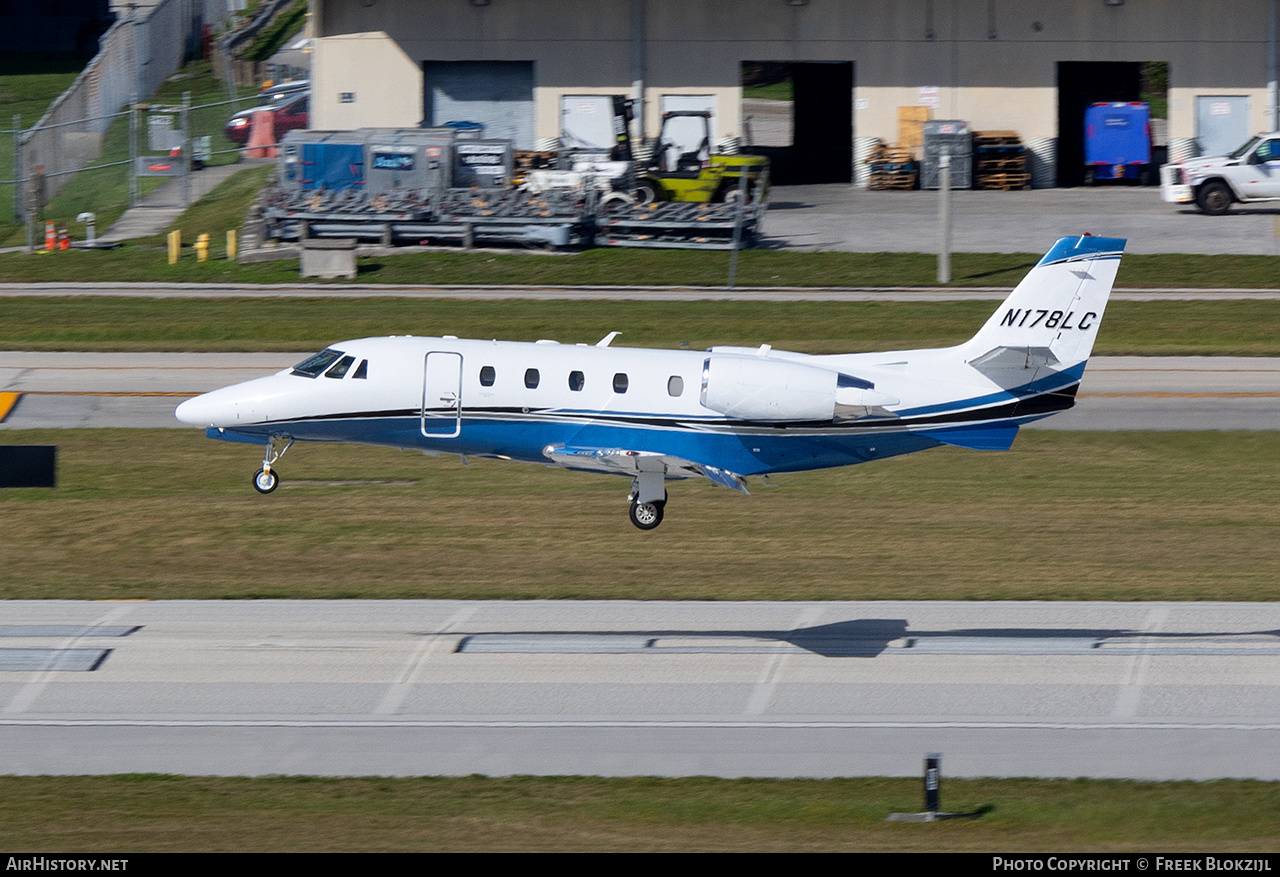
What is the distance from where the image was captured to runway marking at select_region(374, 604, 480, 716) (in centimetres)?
2673

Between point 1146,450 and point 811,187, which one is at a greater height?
point 811,187

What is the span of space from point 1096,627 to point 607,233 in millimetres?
40153

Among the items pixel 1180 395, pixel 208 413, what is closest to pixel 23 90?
pixel 1180 395

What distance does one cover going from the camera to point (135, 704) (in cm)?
2656

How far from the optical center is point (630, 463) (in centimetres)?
2747

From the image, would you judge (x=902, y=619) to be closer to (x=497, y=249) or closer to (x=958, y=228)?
(x=497, y=249)

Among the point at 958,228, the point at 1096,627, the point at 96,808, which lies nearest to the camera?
the point at 96,808

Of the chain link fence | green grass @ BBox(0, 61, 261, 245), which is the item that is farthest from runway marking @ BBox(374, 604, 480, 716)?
the chain link fence

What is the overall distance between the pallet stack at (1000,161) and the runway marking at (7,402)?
164 feet

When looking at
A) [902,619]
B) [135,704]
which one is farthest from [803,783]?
[135,704]

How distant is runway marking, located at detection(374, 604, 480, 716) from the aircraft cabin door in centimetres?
412

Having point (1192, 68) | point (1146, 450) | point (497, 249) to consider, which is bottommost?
point (1146, 450)

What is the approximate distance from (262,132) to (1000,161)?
41341mm

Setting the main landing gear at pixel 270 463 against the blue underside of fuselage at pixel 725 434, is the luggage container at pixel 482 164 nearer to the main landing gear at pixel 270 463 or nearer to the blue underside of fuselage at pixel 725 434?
the main landing gear at pixel 270 463
